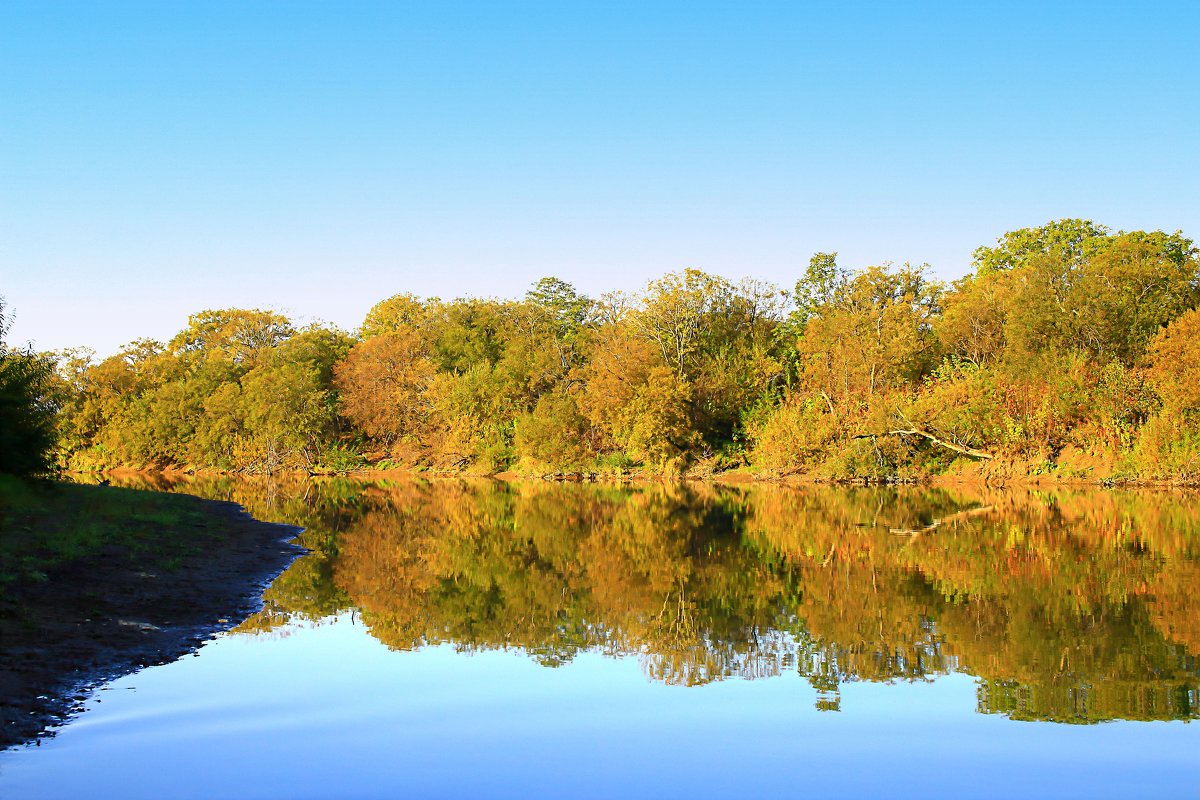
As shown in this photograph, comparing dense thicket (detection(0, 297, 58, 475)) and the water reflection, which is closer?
the water reflection

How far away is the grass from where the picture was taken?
49.4 ft

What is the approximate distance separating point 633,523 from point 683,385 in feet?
84.8

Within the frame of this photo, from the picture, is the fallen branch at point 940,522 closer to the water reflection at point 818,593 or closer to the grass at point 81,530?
the water reflection at point 818,593

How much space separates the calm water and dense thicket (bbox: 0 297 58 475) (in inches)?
261

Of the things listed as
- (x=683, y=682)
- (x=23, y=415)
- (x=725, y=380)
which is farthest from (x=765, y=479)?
(x=683, y=682)

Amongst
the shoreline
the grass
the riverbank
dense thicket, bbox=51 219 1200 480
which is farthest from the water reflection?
dense thicket, bbox=51 219 1200 480

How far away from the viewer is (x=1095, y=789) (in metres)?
7.47

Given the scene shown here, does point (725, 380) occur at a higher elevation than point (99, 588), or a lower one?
higher

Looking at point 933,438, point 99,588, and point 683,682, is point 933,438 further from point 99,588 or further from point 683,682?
point 99,588

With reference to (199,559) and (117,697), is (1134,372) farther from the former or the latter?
(117,697)

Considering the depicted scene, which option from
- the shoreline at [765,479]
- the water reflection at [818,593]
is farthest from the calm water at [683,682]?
the shoreline at [765,479]

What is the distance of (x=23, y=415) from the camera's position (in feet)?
69.7

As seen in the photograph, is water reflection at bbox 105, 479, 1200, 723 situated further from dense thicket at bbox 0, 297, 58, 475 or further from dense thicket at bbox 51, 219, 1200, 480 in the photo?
dense thicket at bbox 51, 219, 1200, 480

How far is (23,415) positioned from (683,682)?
1710 cm
